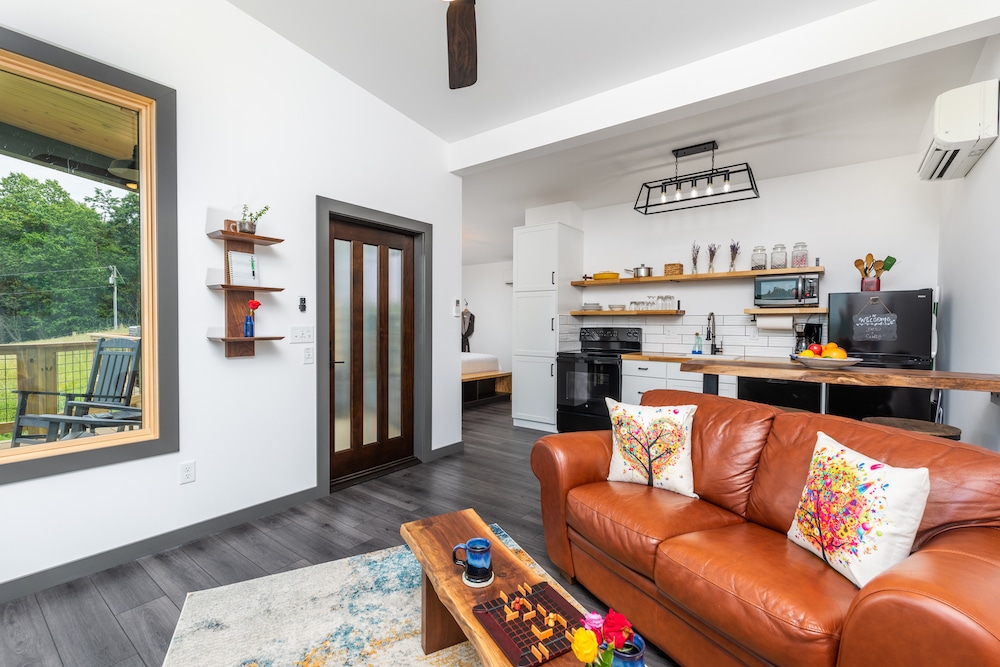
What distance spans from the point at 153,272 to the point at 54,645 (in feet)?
5.40

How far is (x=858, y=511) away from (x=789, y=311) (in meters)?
3.51

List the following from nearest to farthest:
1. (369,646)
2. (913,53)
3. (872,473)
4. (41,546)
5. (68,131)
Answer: (872,473) < (369,646) < (41,546) < (68,131) < (913,53)

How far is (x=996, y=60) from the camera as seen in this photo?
2.26m

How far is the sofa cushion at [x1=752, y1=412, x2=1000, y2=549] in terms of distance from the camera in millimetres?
1332

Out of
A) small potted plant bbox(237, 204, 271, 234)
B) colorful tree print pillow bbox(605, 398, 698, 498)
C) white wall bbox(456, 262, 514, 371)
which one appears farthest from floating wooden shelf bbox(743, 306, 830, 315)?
white wall bbox(456, 262, 514, 371)

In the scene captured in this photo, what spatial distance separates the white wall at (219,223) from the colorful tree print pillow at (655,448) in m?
2.14

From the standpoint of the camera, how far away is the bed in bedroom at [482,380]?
6906 mm

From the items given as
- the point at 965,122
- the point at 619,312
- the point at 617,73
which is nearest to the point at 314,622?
the point at 617,73

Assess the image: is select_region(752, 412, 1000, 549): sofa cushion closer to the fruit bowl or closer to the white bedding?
the fruit bowl

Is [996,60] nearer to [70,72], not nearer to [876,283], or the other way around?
[876,283]

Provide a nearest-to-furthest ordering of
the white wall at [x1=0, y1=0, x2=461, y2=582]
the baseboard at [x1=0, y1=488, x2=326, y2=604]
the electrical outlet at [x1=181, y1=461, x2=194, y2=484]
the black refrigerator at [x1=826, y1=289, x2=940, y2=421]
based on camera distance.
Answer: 1. the baseboard at [x1=0, y1=488, x2=326, y2=604]
2. the white wall at [x1=0, y1=0, x2=461, y2=582]
3. the electrical outlet at [x1=181, y1=461, x2=194, y2=484]
4. the black refrigerator at [x1=826, y1=289, x2=940, y2=421]

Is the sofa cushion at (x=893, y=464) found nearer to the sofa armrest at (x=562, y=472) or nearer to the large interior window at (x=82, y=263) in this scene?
the sofa armrest at (x=562, y=472)

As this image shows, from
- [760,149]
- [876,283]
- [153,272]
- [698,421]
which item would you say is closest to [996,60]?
[760,149]

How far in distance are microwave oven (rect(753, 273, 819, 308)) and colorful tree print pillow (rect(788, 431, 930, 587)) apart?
329cm
